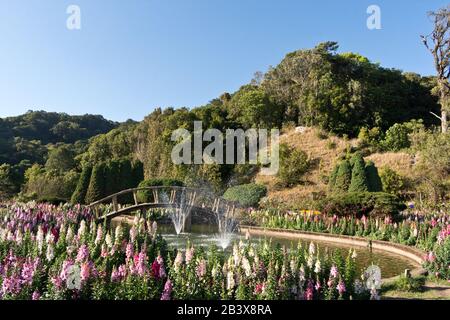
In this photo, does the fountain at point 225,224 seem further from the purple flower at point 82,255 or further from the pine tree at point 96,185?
the pine tree at point 96,185

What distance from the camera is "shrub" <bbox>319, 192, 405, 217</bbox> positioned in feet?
39.3

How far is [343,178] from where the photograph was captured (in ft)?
62.6

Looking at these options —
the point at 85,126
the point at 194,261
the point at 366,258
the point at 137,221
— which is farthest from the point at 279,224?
Result: the point at 85,126

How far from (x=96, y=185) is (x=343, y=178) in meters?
12.3

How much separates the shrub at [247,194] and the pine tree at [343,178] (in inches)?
154

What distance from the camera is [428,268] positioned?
6918 millimetres

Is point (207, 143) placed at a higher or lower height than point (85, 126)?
lower

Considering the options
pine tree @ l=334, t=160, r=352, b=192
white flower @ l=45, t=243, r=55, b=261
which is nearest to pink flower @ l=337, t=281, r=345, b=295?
white flower @ l=45, t=243, r=55, b=261

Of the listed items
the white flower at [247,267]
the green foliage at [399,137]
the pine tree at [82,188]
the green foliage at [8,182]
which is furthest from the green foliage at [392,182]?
the green foliage at [8,182]

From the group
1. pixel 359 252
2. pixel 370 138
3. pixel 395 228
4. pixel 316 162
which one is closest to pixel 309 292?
pixel 359 252

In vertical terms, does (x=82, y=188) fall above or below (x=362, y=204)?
above

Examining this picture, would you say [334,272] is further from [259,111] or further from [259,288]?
[259,111]
